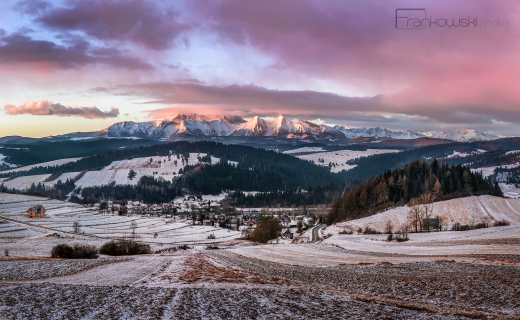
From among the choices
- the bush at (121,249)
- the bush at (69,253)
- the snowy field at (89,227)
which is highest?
the bush at (69,253)

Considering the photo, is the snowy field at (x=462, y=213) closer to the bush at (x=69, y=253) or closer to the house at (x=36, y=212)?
the bush at (x=69, y=253)

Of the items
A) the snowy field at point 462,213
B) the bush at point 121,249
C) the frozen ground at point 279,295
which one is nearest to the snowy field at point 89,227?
the bush at point 121,249

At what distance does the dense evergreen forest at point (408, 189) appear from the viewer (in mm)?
107438

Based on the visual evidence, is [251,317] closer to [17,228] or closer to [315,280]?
[315,280]

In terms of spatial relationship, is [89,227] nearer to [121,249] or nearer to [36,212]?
[36,212]

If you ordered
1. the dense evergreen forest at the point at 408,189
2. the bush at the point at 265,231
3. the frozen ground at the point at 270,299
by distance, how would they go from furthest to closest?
the dense evergreen forest at the point at 408,189, the bush at the point at 265,231, the frozen ground at the point at 270,299

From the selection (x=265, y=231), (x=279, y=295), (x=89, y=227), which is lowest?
(x=89, y=227)

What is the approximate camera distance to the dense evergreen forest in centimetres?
10744

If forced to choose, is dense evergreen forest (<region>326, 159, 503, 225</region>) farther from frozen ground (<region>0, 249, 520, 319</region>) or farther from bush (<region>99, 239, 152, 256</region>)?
frozen ground (<region>0, 249, 520, 319</region>)

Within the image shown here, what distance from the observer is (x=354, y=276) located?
2100 centimetres

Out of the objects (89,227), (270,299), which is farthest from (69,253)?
(89,227)

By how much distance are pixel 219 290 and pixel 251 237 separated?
2991 inches

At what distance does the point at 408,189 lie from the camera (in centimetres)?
11250

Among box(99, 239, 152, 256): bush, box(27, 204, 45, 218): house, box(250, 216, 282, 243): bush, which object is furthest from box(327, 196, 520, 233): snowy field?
box(27, 204, 45, 218): house
